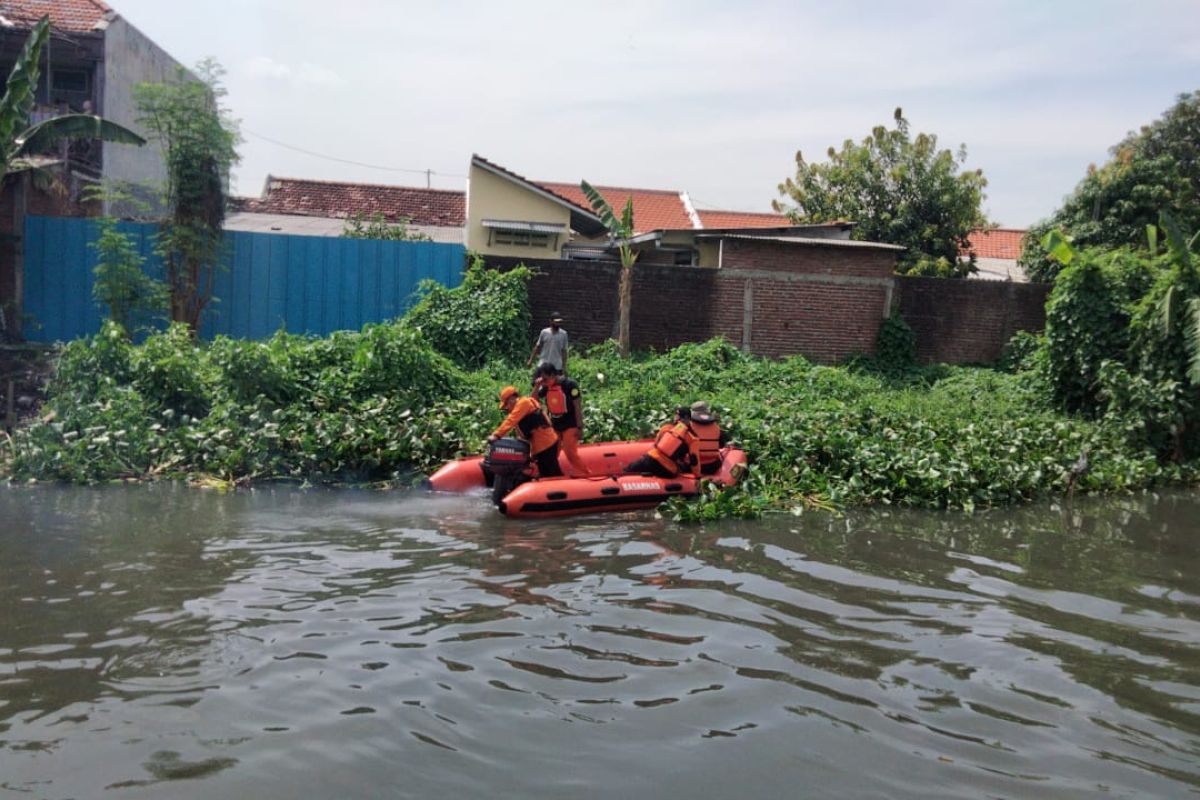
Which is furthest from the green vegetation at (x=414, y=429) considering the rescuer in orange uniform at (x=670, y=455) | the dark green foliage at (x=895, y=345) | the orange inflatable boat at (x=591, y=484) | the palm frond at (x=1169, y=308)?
the dark green foliage at (x=895, y=345)

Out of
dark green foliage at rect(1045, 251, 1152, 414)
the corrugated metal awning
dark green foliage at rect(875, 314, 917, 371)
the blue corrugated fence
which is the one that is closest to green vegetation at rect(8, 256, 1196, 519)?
dark green foliage at rect(1045, 251, 1152, 414)

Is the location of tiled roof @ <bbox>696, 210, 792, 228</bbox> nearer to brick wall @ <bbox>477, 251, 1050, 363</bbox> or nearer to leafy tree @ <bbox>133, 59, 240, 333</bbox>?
brick wall @ <bbox>477, 251, 1050, 363</bbox>

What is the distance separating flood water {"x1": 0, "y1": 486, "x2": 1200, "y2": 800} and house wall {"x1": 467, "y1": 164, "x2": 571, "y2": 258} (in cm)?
1581

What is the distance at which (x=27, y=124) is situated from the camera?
1437 centimetres

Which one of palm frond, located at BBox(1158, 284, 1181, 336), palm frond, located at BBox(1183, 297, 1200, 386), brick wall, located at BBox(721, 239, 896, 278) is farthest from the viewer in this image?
brick wall, located at BBox(721, 239, 896, 278)

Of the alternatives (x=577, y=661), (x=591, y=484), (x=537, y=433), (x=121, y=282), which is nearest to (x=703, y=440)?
(x=591, y=484)

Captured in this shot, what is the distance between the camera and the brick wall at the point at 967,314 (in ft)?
61.6

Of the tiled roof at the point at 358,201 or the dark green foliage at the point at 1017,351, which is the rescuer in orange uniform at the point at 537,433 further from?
the tiled roof at the point at 358,201

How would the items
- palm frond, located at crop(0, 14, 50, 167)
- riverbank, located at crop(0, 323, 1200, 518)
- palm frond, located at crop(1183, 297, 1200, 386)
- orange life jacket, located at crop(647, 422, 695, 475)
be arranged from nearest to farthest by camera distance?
orange life jacket, located at crop(647, 422, 695, 475) → riverbank, located at crop(0, 323, 1200, 518) → palm frond, located at crop(1183, 297, 1200, 386) → palm frond, located at crop(0, 14, 50, 167)

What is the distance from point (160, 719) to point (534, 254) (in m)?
20.3

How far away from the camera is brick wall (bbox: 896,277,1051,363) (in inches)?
739

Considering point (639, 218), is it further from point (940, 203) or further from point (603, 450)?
point (603, 450)

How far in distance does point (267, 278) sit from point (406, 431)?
5.73 meters

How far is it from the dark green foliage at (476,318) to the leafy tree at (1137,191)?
42.6ft
